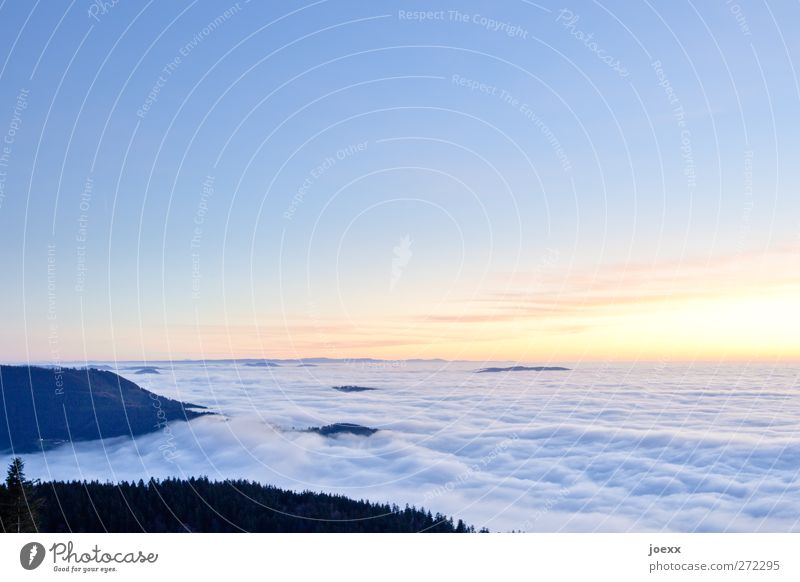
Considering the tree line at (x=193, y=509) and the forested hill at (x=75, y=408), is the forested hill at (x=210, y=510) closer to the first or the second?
the tree line at (x=193, y=509)

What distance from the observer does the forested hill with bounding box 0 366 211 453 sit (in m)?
21.6

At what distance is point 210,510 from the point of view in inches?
802

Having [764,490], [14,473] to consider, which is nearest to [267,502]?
[14,473]

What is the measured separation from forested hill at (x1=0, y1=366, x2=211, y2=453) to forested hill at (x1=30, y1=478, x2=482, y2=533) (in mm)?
2216

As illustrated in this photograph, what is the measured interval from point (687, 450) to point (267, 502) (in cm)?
1791
